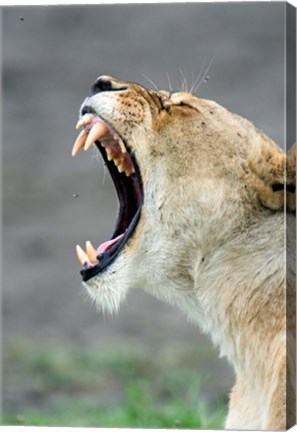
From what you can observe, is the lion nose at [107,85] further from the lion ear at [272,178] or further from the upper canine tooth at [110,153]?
the lion ear at [272,178]

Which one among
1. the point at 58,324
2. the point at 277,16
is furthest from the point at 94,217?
the point at 277,16

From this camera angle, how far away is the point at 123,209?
4.57 metres

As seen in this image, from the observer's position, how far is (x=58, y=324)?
7117 millimetres

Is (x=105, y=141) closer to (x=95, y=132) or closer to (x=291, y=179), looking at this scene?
(x=95, y=132)

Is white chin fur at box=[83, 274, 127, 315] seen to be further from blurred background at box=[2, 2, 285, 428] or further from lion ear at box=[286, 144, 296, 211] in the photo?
blurred background at box=[2, 2, 285, 428]

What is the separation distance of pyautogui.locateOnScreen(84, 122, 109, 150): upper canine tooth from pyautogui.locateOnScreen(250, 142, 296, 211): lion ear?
48 cm

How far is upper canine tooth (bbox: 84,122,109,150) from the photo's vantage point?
14.2 ft

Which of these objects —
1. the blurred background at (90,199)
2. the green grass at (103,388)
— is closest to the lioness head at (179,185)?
the blurred background at (90,199)

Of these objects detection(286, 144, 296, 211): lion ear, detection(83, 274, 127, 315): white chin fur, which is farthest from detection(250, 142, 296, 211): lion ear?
detection(83, 274, 127, 315): white chin fur

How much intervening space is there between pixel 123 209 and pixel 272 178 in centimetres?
58

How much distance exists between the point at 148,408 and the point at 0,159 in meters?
1.15

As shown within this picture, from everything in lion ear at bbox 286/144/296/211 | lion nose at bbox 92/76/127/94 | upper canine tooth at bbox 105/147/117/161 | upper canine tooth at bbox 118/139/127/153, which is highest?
lion nose at bbox 92/76/127/94

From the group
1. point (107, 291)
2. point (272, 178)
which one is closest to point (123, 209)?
point (107, 291)

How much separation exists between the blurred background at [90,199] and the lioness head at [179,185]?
1.47 feet
